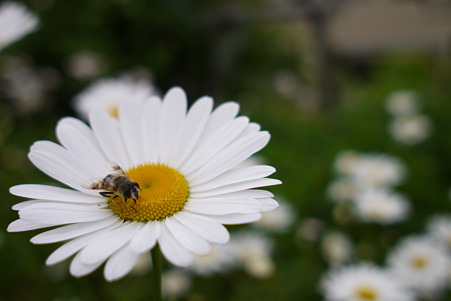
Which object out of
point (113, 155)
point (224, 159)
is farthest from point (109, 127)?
point (224, 159)

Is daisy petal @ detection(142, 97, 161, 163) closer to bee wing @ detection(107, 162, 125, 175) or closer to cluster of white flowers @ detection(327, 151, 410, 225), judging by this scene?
bee wing @ detection(107, 162, 125, 175)

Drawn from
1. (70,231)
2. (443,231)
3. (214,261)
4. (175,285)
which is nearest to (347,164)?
(443,231)

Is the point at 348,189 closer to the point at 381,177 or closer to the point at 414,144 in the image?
the point at 381,177

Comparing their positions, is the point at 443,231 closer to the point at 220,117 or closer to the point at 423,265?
the point at 423,265

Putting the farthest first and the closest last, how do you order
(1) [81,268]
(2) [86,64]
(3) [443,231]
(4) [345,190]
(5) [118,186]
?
(2) [86,64] < (4) [345,190] < (3) [443,231] < (5) [118,186] < (1) [81,268]

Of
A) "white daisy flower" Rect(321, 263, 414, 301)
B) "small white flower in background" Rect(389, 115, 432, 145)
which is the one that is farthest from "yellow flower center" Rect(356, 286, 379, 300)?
"small white flower in background" Rect(389, 115, 432, 145)
